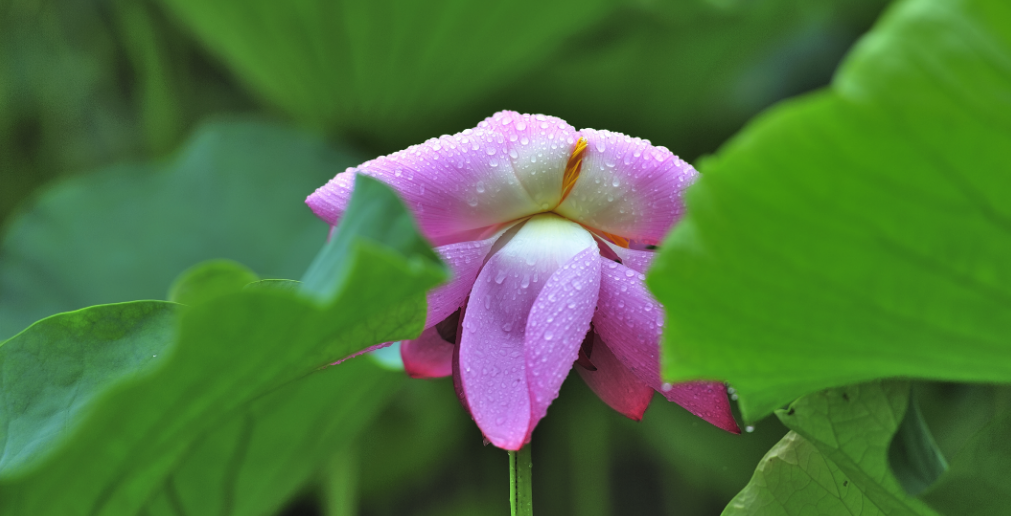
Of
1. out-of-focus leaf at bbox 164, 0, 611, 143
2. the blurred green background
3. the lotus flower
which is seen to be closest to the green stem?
the lotus flower

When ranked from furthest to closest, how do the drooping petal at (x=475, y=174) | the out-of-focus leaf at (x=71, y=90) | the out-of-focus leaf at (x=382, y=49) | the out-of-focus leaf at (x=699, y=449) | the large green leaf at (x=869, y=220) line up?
the out-of-focus leaf at (x=71, y=90) → the out-of-focus leaf at (x=699, y=449) → the out-of-focus leaf at (x=382, y=49) → the drooping petal at (x=475, y=174) → the large green leaf at (x=869, y=220)

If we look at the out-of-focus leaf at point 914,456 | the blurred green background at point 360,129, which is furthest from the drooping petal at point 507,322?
the blurred green background at point 360,129

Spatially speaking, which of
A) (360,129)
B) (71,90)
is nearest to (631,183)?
(360,129)

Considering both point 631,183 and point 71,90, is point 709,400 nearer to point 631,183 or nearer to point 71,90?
point 631,183

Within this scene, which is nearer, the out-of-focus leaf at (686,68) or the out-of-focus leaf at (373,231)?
the out-of-focus leaf at (373,231)

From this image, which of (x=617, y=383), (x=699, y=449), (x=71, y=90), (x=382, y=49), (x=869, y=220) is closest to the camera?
(x=869, y=220)

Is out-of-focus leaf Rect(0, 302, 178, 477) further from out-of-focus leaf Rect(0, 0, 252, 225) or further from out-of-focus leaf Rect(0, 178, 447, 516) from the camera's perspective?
out-of-focus leaf Rect(0, 0, 252, 225)

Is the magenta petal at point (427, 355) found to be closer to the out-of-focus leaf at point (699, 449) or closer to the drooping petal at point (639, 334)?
the drooping petal at point (639, 334)
